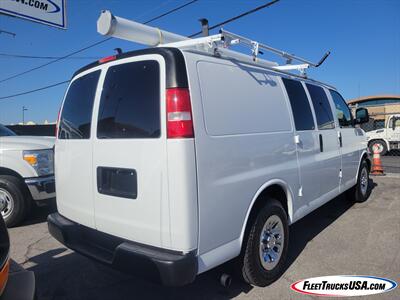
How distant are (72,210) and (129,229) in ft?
3.03

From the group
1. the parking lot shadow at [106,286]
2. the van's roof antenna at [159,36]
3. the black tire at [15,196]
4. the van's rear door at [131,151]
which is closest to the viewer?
the van's rear door at [131,151]

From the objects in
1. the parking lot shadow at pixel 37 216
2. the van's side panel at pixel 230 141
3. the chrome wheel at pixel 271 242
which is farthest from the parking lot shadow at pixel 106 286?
the parking lot shadow at pixel 37 216

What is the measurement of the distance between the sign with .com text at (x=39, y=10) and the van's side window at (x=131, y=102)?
7.34 meters

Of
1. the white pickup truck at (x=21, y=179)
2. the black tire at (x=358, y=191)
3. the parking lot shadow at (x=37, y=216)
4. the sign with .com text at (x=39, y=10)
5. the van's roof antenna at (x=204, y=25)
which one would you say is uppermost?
the sign with .com text at (x=39, y=10)

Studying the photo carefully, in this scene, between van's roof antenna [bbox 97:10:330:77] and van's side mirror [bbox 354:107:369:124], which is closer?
van's roof antenna [bbox 97:10:330:77]

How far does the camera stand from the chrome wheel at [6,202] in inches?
204

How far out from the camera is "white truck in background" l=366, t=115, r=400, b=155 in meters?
16.7

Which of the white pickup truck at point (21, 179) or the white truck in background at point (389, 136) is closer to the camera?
the white pickup truck at point (21, 179)

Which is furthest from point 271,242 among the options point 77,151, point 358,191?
point 358,191

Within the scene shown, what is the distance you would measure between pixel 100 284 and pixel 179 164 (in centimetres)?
187

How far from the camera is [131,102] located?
2.66m

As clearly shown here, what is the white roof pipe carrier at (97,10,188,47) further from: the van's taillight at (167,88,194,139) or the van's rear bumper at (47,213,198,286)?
the van's rear bumper at (47,213,198,286)

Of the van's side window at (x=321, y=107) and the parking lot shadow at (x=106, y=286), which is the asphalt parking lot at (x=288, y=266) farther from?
the van's side window at (x=321, y=107)

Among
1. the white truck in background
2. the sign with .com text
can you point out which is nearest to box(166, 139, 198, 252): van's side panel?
the sign with .com text
